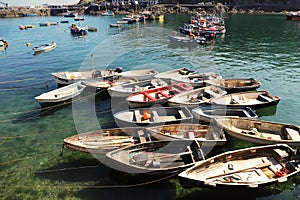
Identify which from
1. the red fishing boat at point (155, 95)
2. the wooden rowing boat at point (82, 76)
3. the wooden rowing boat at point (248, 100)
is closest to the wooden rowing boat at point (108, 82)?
the wooden rowing boat at point (82, 76)

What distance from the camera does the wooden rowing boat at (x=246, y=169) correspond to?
12321 mm

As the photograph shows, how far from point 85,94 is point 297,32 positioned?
2823 inches

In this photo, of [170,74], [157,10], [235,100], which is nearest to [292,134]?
[235,100]

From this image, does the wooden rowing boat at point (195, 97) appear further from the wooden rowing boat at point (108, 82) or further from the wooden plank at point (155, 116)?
the wooden rowing boat at point (108, 82)

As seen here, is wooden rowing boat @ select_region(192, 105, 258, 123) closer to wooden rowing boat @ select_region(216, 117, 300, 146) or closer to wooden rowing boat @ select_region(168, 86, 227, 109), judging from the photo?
wooden rowing boat @ select_region(168, 86, 227, 109)

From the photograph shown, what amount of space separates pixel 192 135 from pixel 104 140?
6.61 m

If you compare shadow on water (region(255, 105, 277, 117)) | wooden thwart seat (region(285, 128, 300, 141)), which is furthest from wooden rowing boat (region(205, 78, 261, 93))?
wooden thwart seat (region(285, 128, 300, 141))

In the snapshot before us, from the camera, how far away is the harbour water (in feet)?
47.0

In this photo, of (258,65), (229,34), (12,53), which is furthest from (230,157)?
(229,34)

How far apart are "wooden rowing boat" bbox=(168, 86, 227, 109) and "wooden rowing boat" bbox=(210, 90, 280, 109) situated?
2.51ft

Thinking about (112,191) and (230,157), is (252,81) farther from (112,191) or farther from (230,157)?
(112,191)

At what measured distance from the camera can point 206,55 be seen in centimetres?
4681

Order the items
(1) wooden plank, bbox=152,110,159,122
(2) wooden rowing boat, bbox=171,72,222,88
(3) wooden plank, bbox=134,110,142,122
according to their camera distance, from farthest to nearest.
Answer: (2) wooden rowing boat, bbox=171,72,222,88
(1) wooden plank, bbox=152,110,159,122
(3) wooden plank, bbox=134,110,142,122

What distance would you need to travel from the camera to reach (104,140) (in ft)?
55.3
